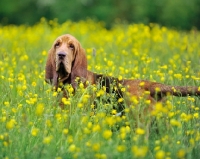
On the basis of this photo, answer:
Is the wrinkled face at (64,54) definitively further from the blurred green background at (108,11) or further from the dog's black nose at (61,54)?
the blurred green background at (108,11)

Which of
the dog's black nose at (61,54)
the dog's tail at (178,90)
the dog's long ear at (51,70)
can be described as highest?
the dog's black nose at (61,54)

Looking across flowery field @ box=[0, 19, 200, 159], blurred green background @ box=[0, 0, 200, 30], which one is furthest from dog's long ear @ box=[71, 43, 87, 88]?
blurred green background @ box=[0, 0, 200, 30]

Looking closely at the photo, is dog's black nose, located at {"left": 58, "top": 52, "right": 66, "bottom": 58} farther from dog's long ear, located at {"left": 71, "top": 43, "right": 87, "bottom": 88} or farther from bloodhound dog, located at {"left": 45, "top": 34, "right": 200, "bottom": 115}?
dog's long ear, located at {"left": 71, "top": 43, "right": 87, "bottom": 88}

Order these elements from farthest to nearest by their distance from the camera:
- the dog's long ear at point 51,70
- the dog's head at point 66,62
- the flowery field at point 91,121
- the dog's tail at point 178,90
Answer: the dog's long ear at point 51,70 → the dog's head at point 66,62 → the dog's tail at point 178,90 → the flowery field at point 91,121

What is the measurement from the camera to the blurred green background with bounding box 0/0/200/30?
74.6ft

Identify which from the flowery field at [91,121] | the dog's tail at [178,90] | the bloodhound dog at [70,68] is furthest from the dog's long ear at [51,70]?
the dog's tail at [178,90]

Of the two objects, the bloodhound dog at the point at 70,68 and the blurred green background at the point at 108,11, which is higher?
the blurred green background at the point at 108,11

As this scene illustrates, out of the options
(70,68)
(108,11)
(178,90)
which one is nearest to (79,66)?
(70,68)

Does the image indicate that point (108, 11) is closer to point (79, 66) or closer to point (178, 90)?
point (79, 66)

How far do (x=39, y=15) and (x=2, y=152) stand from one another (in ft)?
68.9

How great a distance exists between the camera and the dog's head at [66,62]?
673 centimetres

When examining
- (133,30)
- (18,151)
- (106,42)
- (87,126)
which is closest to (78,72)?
(87,126)

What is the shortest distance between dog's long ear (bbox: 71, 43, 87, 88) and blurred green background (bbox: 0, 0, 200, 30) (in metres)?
15.0

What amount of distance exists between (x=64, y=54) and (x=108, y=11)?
59.9 feet
